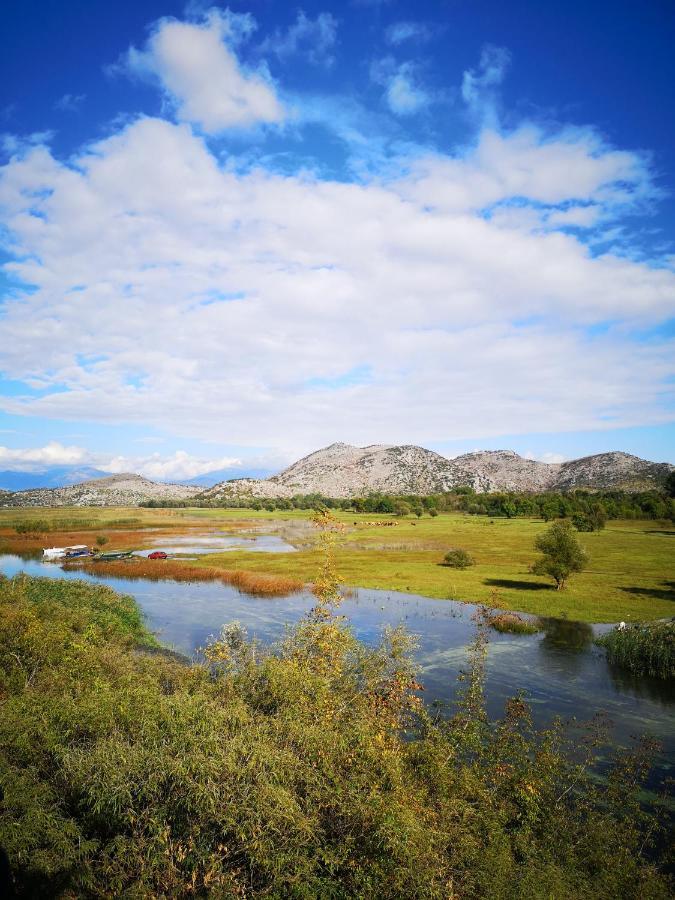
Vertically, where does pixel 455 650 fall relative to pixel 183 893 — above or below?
below

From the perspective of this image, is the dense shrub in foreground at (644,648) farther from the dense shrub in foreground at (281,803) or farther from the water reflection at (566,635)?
the dense shrub in foreground at (281,803)

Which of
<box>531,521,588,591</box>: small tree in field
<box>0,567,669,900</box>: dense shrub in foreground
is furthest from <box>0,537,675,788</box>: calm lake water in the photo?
<box>531,521,588,591</box>: small tree in field

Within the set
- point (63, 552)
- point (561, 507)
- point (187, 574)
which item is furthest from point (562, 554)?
point (561, 507)

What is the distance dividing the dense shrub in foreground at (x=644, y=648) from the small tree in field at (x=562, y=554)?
16.5m

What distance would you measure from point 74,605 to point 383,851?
39.8 metres

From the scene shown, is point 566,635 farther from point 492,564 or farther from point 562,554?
point 492,564

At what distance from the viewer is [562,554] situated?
58062 mm

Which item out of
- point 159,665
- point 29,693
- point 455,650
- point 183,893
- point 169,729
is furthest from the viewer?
point 455,650

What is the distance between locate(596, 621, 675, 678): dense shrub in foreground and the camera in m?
35.4

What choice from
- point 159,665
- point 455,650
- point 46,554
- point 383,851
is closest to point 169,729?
point 383,851

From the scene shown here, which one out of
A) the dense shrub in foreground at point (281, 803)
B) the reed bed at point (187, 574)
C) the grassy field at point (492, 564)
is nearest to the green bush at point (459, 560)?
the grassy field at point (492, 564)

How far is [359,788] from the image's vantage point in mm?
12492

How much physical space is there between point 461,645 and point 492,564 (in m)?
38.7

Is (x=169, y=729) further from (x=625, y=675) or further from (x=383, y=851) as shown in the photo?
(x=625, y=675)
